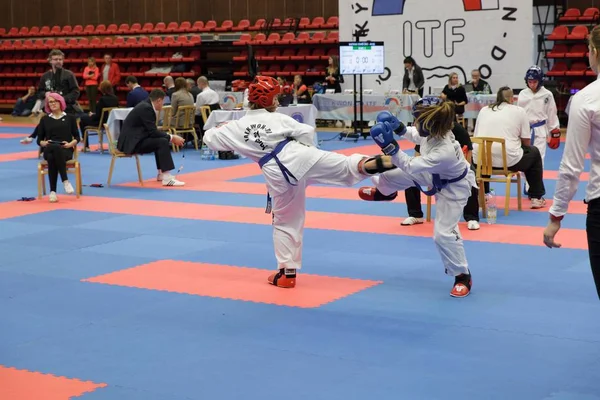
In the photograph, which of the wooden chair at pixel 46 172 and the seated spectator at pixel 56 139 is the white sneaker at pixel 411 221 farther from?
the seated spectator at pixel 56 139

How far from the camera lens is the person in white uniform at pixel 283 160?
20.7 ft

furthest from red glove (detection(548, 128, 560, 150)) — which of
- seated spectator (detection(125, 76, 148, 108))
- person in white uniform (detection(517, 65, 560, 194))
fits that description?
seated spectator (detection(125, 76, 148, 108))

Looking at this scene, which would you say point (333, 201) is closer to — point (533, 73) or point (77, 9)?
point (533, 73)

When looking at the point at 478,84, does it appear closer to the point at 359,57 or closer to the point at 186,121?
the point at 359,57

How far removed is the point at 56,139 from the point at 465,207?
217 inches

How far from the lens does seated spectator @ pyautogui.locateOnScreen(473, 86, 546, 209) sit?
9711 millimetres

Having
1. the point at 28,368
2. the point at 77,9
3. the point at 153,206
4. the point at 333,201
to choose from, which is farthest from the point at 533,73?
the point at 77,9

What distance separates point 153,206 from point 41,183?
71.4 inches

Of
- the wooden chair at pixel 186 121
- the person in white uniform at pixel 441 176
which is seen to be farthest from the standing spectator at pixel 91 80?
the person in white uniform at pixel 441 176

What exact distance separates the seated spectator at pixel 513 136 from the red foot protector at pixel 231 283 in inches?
139

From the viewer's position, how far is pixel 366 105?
62.8 ft

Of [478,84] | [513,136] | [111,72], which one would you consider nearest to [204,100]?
[478,84]

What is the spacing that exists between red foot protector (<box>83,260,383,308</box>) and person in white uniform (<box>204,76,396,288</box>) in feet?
0.67

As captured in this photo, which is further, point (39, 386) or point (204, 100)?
point (204, 100)
